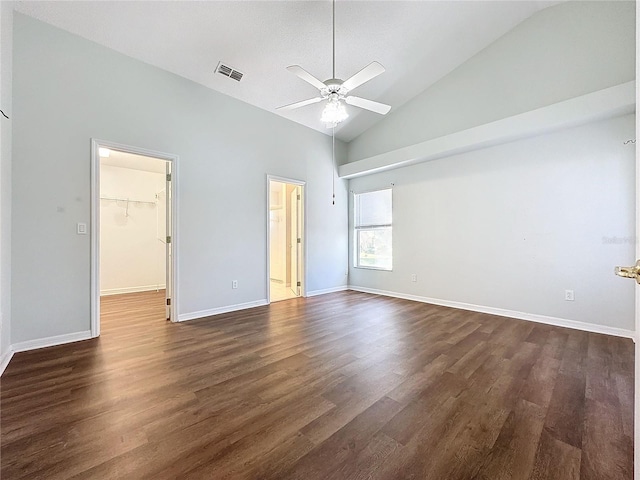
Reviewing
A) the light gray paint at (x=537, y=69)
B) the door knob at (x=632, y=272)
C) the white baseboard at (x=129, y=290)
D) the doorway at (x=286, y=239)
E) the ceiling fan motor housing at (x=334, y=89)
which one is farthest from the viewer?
the white baseboard at (x=129, y=290)

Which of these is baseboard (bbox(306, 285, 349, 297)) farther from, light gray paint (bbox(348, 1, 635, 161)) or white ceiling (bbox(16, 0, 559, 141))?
white ceiling (bbox(16, 0, 559, 141))

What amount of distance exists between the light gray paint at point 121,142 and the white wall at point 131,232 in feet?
8.28

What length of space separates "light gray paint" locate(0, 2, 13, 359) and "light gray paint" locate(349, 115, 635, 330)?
509 centimetres

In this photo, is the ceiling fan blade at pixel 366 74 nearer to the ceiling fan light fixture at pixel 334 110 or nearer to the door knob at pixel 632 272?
the ceiling fan light fixture at pixel 334 110

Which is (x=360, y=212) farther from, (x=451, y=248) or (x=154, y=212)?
(x=154, y=212)

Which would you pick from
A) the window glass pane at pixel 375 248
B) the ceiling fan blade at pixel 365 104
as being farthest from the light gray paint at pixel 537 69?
the ceiling fan blade at pixel 365 104

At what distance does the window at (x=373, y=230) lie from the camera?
17.9ft

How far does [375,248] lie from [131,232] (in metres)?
5.19

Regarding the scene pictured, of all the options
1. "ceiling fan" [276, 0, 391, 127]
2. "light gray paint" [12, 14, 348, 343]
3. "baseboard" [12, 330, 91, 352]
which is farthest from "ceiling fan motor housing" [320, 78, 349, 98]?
"baseboard" [12, 330, 91, 352]

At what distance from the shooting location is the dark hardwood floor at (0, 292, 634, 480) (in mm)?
1307

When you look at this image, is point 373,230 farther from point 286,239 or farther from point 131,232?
point 131,232

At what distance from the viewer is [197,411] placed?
1.71m

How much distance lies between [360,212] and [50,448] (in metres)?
5.40

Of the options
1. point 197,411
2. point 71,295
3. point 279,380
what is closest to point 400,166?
point 279,380
